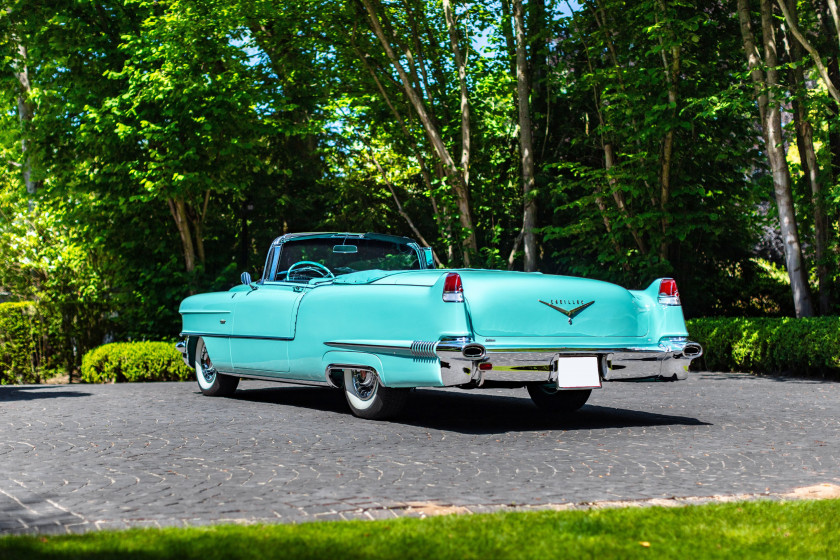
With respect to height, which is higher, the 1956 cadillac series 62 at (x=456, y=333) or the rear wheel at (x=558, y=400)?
the 1956 cadillac series 62 at (x=456, y=333)

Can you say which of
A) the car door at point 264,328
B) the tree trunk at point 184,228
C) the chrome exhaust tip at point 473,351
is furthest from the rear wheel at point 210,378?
the tree trunk at point 184,228

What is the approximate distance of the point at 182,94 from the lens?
53.7 ft

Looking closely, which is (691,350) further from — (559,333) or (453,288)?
(453,288)

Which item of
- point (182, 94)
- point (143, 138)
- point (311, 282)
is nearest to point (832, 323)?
point (311, 282)

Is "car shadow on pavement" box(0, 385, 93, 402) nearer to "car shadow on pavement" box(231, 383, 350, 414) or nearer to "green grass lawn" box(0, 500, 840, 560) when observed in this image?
"car shadow on pavement" box(231, 383, 350, 414)

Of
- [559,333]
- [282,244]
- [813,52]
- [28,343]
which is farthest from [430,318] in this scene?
[28,343]

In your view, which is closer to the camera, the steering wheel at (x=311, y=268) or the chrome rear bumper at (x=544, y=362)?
the chrome rear bumper at (x=544, y=362)

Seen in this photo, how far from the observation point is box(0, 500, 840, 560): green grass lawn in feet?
12.5

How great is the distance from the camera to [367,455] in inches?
252

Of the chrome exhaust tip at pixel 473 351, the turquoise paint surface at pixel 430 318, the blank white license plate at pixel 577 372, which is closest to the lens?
the chrome exhaust tip at pixel 473 351

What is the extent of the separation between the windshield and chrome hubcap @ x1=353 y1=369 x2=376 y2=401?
55.8 inches

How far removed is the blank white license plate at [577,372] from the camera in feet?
24.0

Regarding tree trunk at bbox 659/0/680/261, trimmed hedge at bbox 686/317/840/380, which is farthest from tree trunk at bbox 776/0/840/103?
trimmed hedge at bbox 686/317/840/380

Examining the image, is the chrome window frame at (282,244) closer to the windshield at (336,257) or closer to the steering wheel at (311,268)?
the windshield at (336,257)
